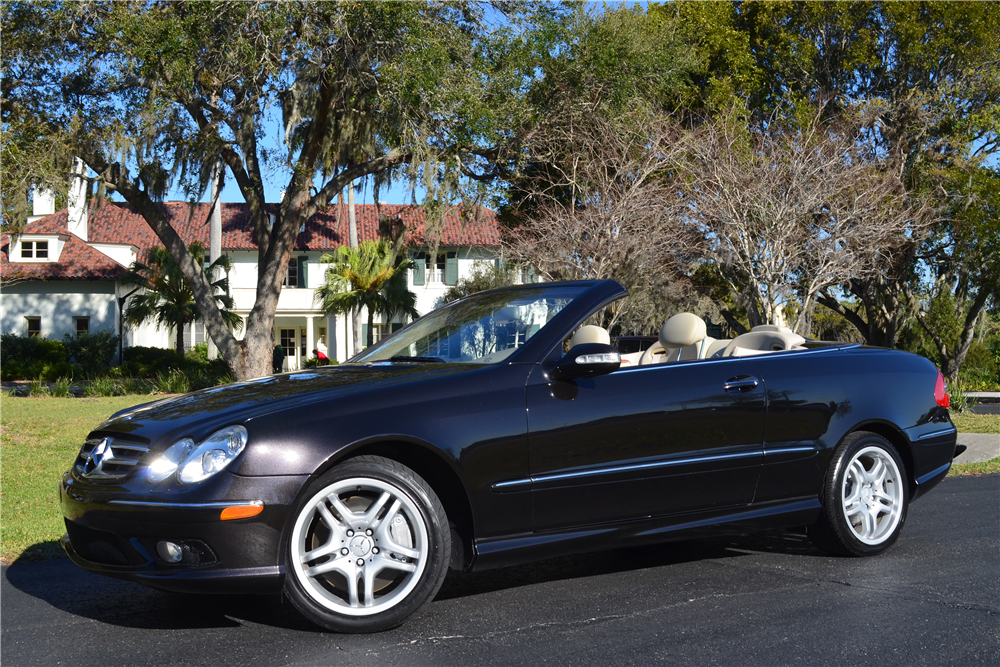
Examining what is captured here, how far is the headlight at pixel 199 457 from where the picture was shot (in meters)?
3.79

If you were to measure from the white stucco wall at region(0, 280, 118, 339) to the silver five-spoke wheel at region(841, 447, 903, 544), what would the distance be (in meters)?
38.6

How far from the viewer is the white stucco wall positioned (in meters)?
39.6

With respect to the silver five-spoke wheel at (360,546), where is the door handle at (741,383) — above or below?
above

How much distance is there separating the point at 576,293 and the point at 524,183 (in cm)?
1699

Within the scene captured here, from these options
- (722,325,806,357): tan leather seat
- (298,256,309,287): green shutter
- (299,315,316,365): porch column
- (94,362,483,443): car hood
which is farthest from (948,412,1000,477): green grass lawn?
(298,256,309,287): green shutter

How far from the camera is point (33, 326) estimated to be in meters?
40.0

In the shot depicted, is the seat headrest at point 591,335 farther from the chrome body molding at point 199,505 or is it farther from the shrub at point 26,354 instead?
the shrub at point 26,354

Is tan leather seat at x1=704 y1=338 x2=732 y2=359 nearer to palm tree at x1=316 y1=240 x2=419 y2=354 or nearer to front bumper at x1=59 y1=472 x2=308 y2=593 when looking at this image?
front bumper at x1=59 y1=472 x2=308 y2=593

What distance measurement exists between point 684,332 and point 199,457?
287cm

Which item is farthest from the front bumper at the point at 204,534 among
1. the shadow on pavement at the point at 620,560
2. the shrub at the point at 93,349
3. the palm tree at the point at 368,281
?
the shrub at the point at 93,349

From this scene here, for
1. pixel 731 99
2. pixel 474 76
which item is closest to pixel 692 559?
pixel 474 76

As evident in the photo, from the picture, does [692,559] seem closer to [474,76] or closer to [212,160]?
[474,76]

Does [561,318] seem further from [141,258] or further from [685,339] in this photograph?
[141,258]

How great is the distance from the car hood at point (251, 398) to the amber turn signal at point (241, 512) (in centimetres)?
35
